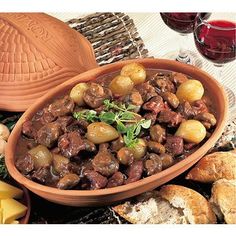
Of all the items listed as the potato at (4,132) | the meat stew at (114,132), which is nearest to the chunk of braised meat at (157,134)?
the meat stew at (114,132)

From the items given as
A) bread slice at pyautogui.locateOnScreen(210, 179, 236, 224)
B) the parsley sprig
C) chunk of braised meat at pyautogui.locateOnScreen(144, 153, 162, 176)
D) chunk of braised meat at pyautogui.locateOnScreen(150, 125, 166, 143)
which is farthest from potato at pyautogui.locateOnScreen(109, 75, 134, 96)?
bread slice at pyautogui.locateOnScreen(210, 179, 236, 224)

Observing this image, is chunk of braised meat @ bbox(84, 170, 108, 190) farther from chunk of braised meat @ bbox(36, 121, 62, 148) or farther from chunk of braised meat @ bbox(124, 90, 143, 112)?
Answer: chunk of braised meat @ bbox(124, 90, 143, 112)

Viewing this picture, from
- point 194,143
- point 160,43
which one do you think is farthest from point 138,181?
point 160,43

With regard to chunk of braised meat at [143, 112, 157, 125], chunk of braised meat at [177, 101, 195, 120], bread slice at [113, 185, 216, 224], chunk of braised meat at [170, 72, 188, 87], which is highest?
chunk of braised meat at [170, 72, 188, 87]

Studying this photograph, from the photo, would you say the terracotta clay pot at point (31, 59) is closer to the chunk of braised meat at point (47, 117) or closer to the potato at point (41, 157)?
the chunk of braised meat at point (47, 117)

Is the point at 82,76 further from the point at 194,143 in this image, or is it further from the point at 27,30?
the point at 194,143
